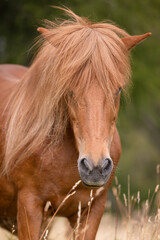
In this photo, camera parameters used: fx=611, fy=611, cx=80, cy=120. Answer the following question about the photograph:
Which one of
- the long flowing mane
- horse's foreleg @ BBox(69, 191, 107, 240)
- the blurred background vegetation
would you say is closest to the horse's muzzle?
the long flowing mane

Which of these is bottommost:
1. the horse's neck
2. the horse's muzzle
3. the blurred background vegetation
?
the blurred background vegetation

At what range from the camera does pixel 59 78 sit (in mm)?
4277

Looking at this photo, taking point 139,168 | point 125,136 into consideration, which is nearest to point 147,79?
point 125,136

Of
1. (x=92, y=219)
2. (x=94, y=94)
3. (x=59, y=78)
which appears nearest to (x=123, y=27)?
→ (x=92, y=219)

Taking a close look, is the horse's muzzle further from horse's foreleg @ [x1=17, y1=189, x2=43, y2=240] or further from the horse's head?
horse's foreleg @ [x1=17, y1=189, x2=43, y2=240]

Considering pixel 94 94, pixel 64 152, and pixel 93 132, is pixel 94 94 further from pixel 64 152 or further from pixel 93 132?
pixel 64 152

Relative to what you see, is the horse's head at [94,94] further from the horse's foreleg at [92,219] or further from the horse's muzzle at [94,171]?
the horse's foreleg at [92,219]

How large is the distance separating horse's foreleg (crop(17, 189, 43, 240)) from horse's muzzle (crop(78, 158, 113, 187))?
75cm

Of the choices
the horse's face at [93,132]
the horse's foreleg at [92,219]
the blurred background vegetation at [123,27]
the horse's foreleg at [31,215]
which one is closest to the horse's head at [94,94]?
the horse's face at [93,132]

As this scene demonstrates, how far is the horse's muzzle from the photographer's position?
3.87 m

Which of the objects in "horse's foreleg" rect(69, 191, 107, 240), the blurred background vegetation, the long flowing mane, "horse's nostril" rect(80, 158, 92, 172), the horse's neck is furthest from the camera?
the blurred background vegetation

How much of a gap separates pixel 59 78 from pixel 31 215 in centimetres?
107

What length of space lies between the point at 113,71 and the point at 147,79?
7.51 m

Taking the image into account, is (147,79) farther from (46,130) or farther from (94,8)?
(46,130)
